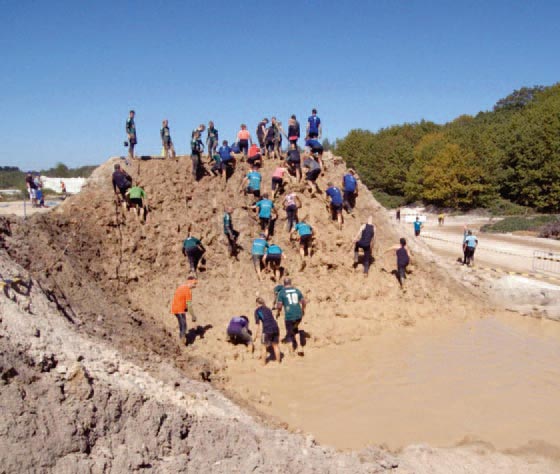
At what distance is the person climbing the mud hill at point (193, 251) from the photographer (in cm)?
1187

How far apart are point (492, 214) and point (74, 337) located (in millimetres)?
40596

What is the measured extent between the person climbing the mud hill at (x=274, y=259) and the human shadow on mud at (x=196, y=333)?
2.34 metres

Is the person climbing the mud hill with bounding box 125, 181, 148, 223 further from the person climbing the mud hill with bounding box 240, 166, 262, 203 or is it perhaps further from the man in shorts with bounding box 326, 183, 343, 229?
the man in shorts with bounding box 326, 183, 343, 229

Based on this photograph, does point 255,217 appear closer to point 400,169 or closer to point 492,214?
point 492,214

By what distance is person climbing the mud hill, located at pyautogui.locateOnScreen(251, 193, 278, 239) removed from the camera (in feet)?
41.7

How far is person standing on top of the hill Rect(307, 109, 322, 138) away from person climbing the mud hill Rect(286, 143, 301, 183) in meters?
→ 0.61

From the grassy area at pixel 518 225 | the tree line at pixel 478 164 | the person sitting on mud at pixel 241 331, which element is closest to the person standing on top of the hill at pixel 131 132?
the person sitting on mud at pixel 241 331

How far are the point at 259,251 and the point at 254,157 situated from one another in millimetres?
3365

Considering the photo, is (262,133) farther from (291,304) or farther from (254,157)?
(291,304)

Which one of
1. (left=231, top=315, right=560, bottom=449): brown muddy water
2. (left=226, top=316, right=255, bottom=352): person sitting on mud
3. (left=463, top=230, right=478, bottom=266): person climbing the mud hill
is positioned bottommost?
(left=231, top=315, right=560, bottom=449): brown muddy water

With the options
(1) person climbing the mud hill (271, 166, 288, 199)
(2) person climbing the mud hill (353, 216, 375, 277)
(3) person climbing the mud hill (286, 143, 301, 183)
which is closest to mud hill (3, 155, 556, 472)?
(2) person climbing the mud hill (353, 216, 375, 277)

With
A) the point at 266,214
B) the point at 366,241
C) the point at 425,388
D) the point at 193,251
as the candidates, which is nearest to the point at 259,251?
the point at 266,214

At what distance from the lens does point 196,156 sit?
13469 millimetres

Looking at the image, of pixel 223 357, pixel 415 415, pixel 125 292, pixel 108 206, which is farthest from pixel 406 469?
pixel 108 206
